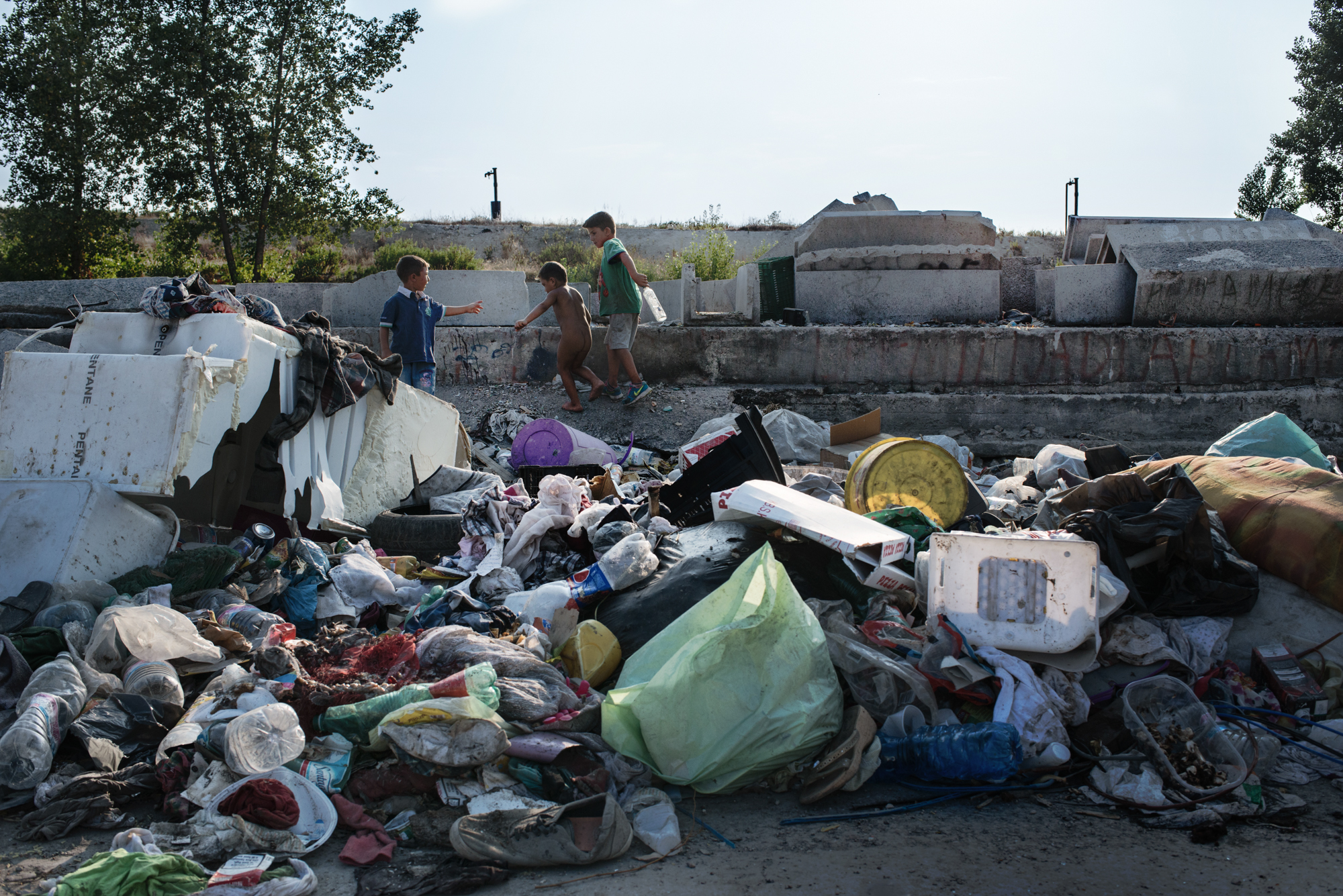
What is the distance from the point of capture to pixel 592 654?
3092 millimetres

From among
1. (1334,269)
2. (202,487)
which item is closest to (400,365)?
(202,487)

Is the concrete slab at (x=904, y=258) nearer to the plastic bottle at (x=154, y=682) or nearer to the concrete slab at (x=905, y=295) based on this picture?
the concrete slab at (x=905, y=295)

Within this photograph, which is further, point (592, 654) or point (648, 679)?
point (592, 654)

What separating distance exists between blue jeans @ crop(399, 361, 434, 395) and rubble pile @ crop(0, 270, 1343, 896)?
222 cm

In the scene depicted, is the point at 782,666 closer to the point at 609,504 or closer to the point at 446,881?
the point at 446,881

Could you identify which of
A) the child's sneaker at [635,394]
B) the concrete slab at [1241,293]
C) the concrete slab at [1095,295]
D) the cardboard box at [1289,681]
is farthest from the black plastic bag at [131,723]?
the concrete slab at [1241,293]

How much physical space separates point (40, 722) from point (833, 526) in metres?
2.68

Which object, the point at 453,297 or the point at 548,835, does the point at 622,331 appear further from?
the point at 548,835

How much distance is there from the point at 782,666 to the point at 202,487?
285cm

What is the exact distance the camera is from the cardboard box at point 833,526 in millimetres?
3295

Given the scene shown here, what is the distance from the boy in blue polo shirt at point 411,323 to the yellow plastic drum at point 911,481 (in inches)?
139

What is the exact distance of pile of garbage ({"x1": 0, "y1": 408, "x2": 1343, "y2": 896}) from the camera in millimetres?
2342

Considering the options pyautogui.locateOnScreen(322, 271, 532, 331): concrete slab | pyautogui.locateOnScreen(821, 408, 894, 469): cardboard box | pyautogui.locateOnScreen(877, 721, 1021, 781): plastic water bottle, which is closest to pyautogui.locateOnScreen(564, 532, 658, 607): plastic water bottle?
pyautogui.locateOnScreen(877, 721, 1021, 781): plastic water bottle

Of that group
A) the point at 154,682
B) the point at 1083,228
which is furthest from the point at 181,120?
the point at 1083,228
